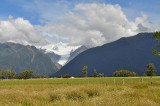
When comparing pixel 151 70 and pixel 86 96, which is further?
pixel 151 70

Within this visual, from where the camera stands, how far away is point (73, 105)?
7.18m

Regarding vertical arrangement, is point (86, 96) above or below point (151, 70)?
below

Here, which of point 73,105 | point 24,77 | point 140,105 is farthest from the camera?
point 24,77

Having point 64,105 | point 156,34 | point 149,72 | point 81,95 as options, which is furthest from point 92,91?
point 149,72

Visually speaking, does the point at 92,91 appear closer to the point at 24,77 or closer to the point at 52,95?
the point at 52,95

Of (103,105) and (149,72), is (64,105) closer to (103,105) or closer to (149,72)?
(103,105)

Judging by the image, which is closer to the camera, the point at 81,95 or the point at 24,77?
the point at 81,95

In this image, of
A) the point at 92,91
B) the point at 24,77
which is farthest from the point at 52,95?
the point at 24,77

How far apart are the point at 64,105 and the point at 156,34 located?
130 feet

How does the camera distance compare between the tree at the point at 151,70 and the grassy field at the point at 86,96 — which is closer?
the grassy field at the point at 86,96

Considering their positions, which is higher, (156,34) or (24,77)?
(156,34)

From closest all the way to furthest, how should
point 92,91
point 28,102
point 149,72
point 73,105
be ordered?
point 73,105 → point 28,102 → point 92,91 → point 149,72

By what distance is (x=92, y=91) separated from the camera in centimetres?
1337

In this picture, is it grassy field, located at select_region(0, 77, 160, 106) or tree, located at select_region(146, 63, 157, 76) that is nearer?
grassy field, located at select_region(0, 77, 160, 106)
